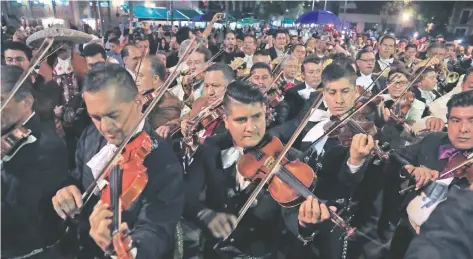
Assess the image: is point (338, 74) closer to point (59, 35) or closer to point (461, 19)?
point (59, 35)

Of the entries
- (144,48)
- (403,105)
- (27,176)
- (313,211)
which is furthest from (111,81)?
(144,48)

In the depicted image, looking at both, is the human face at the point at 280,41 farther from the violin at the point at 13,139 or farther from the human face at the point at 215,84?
the violin at the point at 13,139

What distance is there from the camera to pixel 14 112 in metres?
2.51

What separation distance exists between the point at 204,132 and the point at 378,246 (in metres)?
1.93

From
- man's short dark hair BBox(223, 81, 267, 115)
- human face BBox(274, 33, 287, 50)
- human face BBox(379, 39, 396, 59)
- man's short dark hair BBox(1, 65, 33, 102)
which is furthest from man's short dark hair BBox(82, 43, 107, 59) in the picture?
human face BBox(379, 39, 396, 59)

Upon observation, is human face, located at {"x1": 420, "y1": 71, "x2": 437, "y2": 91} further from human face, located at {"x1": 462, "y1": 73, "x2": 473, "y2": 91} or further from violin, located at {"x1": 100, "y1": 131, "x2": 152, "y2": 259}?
violin, located at {"x1": 100, "y1": 131, "x2": 152, "y2": 259}

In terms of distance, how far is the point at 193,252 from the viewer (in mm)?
3191

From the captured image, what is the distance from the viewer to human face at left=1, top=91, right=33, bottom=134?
2.47m

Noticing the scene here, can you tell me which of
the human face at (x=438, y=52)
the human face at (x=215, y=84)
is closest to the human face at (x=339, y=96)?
the human face at (x=215, y=84)

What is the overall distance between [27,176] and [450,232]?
2473 millimetres

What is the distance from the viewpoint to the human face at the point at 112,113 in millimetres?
2053

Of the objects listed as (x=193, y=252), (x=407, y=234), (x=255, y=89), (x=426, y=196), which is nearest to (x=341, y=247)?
(x=407, y=234)

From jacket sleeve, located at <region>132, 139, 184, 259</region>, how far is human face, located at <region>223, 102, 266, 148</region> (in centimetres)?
65

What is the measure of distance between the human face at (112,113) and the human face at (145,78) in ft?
7.78
